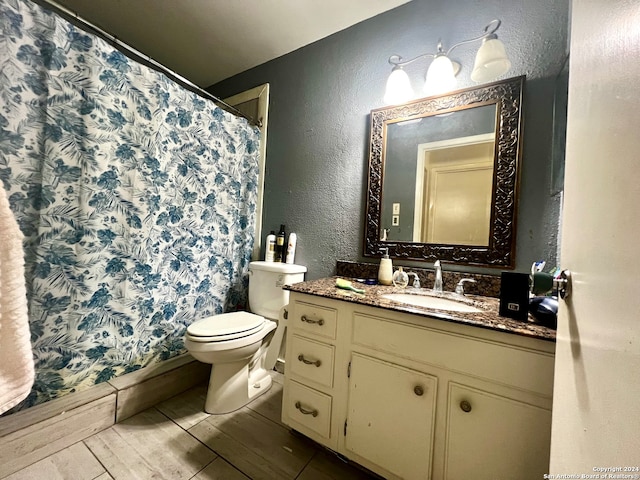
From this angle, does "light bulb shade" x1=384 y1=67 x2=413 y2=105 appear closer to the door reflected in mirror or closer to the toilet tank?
the door reflected in mirror

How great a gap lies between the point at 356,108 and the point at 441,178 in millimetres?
697

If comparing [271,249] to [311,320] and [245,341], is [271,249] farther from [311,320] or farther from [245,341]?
[311,320]

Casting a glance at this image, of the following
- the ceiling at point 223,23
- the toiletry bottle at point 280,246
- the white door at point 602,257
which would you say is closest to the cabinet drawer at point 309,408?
the white door at point 602,257

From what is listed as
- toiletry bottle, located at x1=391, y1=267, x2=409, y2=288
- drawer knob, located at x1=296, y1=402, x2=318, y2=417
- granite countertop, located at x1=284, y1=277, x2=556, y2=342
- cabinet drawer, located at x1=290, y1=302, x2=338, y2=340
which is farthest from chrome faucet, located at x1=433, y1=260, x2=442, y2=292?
drawer knob, located at x1=296, y1=402, x2=318, y2=417

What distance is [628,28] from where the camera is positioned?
0.99ft

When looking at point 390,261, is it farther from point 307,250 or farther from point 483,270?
point 307,250

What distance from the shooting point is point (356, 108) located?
5.03ft

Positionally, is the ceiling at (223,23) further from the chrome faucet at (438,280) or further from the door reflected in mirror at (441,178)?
the chrome faucet at (438,280)

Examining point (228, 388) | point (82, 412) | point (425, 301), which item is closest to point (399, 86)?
point (425, 301)

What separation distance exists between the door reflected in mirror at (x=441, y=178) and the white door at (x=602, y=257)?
698 millimetres

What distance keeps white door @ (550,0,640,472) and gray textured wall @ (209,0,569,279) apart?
696 millimetres

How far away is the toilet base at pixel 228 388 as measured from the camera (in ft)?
4.27

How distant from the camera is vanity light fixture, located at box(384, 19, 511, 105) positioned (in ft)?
3.54

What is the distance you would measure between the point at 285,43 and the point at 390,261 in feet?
5.55
